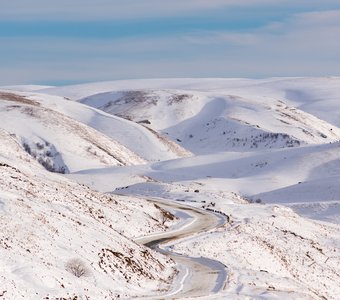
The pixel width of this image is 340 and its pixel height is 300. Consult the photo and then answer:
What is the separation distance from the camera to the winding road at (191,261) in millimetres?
29280

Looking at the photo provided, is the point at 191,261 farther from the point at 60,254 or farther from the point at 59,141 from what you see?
the point at 59,141

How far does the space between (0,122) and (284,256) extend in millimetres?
108580

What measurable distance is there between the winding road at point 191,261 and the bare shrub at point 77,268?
3146mm

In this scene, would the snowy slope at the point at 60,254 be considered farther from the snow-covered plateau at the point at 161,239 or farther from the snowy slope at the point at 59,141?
the snowy slope at the point at 59,141

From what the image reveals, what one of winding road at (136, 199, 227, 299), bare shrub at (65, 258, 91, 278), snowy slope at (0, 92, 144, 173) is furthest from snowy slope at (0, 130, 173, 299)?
snowy slope at (0, 92, 144, 173)

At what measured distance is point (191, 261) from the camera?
36188mm

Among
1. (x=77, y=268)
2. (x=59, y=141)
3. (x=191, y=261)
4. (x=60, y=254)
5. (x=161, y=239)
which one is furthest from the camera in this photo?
(x=59, y=141)

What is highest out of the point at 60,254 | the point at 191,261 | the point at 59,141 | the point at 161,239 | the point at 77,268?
the point at 60,254

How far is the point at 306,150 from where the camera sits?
120625mm

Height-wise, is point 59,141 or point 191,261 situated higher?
point 191,261

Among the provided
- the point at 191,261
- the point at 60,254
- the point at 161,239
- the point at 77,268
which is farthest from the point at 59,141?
the point at 77,268

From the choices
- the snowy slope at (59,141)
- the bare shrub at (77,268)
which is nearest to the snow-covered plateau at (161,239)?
the bare shrub at (77,268)

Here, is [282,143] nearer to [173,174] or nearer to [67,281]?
[173,174]

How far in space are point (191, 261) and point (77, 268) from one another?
33.1 ft
